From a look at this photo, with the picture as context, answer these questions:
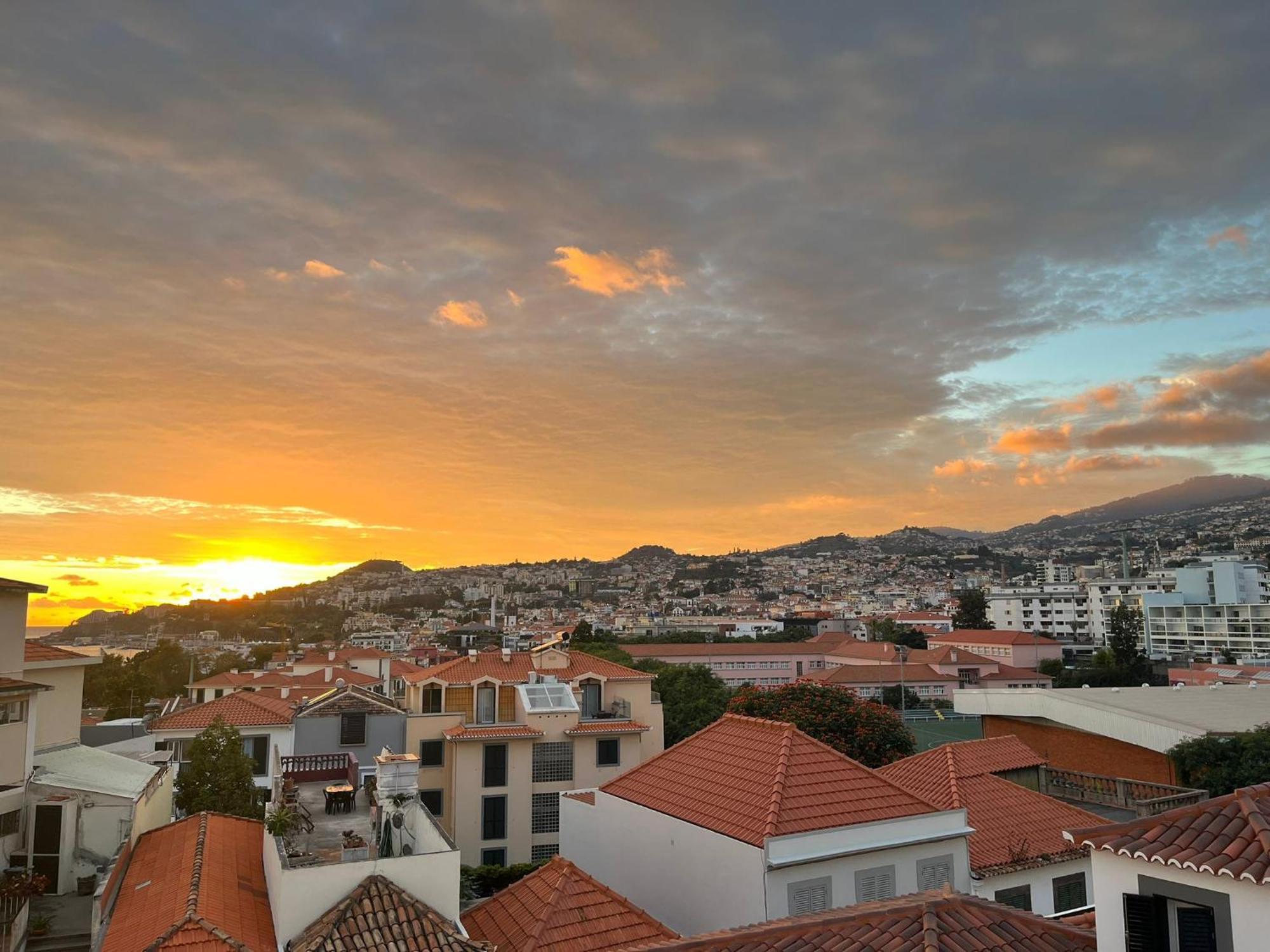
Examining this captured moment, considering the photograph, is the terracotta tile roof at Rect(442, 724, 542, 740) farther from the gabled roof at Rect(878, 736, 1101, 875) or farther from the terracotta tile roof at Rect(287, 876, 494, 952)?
the terracotta tile roof at Rect(287, 876, 494, 952)

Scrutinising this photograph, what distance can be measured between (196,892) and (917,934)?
1160cm

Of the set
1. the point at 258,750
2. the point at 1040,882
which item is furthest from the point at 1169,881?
the point at 258,750

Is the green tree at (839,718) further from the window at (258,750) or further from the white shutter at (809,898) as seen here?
the window at (258,750)

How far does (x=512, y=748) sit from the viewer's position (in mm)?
34688

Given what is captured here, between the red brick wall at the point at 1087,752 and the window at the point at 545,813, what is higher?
the red brick wall at the point at 1087,752

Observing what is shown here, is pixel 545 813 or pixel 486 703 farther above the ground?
pixel 486 703

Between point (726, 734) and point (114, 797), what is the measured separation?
45.1 feet

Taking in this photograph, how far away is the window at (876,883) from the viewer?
1576cm

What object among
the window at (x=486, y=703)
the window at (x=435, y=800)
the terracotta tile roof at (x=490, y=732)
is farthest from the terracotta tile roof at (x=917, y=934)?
the window at (x=486, y=703)

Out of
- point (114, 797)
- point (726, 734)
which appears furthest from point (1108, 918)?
point (114, 797)

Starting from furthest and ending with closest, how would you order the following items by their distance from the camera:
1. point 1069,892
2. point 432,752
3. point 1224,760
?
point 432,752 → point 1224,760 → point 1069,892

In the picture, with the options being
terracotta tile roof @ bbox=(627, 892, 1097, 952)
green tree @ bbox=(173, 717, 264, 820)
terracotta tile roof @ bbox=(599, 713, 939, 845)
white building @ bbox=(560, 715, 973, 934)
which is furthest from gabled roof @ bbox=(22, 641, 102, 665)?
terracotta tile roof @ bbox=(627, 892, 1097, 952)

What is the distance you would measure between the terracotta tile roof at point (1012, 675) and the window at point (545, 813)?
7789cm

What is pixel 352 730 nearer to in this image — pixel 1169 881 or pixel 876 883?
pixel 876 883
